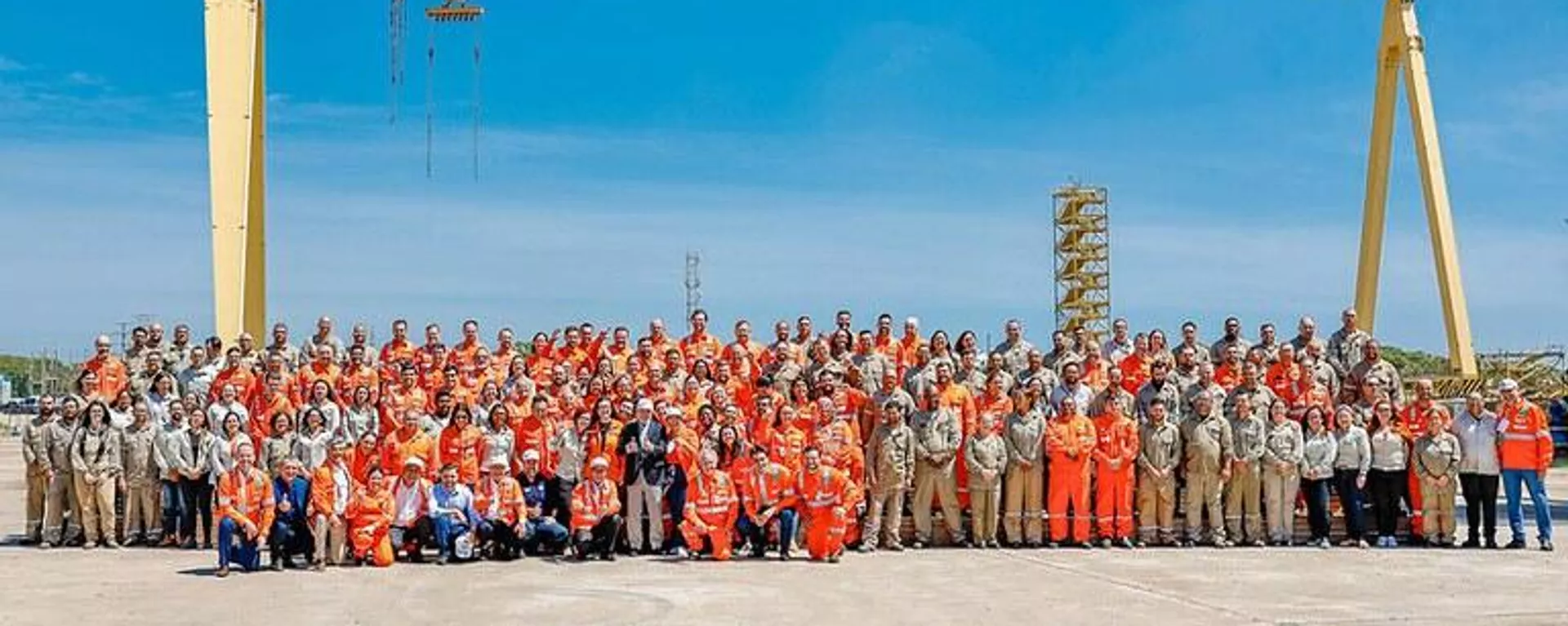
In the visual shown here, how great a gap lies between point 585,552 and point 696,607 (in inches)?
122

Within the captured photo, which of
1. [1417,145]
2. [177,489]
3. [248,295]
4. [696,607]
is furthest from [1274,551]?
[1417,145]

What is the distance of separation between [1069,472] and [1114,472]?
0.41 metres

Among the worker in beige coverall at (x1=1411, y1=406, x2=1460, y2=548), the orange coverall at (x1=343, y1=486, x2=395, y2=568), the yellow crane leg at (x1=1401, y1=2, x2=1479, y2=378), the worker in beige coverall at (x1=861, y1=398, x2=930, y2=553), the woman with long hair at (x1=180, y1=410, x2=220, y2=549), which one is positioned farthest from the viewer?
the yellow crane leg at (x1=1401, y1=2, x2=1479, y2=378)

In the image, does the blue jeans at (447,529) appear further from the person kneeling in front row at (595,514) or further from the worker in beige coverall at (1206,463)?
the worker in beige coverall at (1206,463)

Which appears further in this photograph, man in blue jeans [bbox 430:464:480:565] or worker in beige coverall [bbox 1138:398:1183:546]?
worker in beige coverall [bbox 1138:398:1183:546]

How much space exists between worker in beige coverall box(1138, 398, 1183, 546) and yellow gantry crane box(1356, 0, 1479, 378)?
21629 mm

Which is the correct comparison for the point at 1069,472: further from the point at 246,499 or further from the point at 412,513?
the point at 246,499

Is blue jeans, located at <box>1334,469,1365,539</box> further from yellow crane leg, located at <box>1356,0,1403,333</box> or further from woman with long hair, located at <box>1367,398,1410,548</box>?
yellow crane leg, located at <box>1356,0,1403,333</box>

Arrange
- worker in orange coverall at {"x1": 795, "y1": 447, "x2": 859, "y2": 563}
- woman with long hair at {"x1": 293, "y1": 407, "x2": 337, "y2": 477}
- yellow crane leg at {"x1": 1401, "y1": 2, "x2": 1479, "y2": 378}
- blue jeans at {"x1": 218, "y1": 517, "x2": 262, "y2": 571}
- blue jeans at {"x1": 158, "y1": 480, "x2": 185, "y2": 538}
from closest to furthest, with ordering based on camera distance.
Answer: blue jeans at {"x1": 218, "y1": 517, "x2": 262, "y2": 571}
worker in orange coverall at {"x1": 795, "y1": 447, "x2": 859, "y2": 563}
woman with long hair at {"x1": 293, "y1": 407, "x2": 337, "y2": 477}
blue jeans at {"x1": 158, "y1": 480, "x2": 185, "y2": 538}
yellow crane leg at {"x1": 1401, "y1": 2, "x2": 1479, "y2": 378}

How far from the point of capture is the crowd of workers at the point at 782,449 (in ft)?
44.1

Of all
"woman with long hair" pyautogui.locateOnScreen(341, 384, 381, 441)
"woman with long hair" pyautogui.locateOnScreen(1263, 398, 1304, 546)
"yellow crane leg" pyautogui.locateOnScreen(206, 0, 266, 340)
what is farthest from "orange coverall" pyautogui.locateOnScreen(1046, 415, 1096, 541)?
"yellow crane leg" pyautogui.locateOnScreen(206, 0, 266, 340)

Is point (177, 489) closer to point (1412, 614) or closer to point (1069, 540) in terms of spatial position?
point (1069, 540)

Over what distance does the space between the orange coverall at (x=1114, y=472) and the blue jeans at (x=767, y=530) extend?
2972 mm

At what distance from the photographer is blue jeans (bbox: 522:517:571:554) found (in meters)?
13.5
